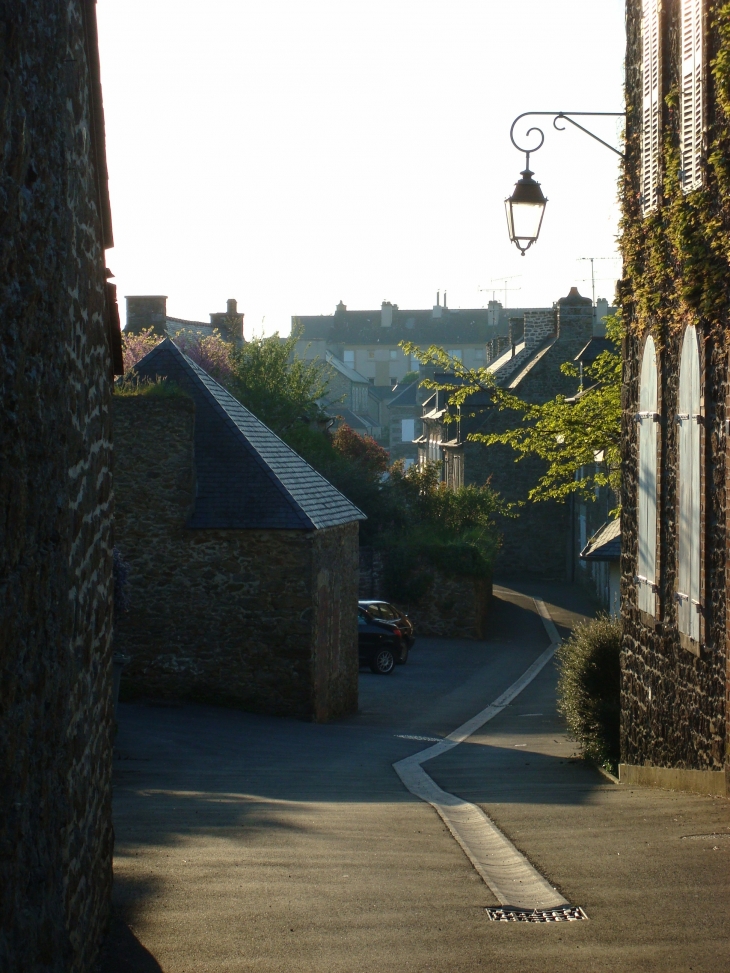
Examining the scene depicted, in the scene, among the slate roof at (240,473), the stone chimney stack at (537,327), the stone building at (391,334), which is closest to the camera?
the slate roof at (240,473)

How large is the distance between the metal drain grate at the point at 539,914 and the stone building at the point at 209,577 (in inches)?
492

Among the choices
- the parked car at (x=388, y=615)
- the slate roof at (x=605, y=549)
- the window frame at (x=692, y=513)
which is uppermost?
the window frame at (x=692, y=513)

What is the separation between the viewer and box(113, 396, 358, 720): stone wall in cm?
1827

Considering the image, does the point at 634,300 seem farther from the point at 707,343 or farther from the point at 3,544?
the point at 3,544

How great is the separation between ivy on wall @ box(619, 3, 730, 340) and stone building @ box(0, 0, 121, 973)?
5.18 metres

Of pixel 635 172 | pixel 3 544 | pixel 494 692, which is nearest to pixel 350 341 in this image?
pixel 494 692

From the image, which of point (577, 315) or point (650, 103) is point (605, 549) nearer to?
point (650, 103)

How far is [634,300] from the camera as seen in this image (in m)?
11.6

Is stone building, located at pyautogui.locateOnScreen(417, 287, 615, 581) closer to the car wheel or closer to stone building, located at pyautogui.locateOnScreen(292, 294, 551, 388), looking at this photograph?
the car wheel

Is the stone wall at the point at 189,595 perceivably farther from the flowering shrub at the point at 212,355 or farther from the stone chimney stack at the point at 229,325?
the stone chimney stack at the point at 229,325

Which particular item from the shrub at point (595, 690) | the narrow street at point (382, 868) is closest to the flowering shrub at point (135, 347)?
the narrow street at point (382, 868)

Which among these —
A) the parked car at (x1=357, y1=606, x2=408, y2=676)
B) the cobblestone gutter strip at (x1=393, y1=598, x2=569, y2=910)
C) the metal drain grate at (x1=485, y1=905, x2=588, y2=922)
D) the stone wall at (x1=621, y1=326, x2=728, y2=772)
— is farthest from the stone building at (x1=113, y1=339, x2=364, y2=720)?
the metal drain grate at (x1=485, y1=905, x2=588, y2=922)

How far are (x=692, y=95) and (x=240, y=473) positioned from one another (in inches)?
448

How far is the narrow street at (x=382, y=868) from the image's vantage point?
16.4 feet
